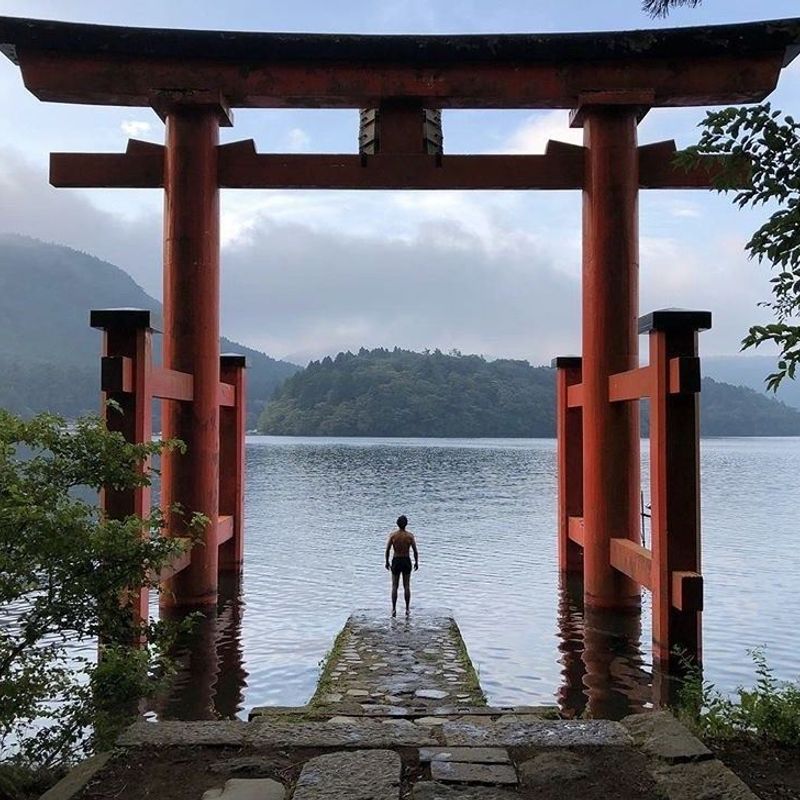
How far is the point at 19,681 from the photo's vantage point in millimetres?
4598

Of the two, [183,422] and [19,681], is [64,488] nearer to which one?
[19,681]

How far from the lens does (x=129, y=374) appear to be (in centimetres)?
919

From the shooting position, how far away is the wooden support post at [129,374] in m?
9.01

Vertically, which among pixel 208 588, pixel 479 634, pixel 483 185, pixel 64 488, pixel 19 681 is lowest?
pixel 479 634

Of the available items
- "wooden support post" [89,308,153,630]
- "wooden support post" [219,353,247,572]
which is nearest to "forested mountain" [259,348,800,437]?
"wooden support post" [219,353,247,572]

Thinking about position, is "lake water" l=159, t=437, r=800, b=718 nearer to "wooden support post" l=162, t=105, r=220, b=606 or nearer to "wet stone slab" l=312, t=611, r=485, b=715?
"wet stone slab" l=312, t=611, r=485, b=715

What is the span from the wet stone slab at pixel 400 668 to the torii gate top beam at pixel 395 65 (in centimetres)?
678

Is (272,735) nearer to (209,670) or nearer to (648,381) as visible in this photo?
(209,670)

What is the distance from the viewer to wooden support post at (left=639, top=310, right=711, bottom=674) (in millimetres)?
8828

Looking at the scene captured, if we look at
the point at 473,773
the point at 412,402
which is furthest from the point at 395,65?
the point at 412,402

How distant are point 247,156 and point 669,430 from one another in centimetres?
659

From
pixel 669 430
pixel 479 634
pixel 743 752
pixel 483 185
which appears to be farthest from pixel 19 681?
pixel 483 185

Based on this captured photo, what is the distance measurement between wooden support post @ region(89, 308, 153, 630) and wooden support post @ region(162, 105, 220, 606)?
6.51ft

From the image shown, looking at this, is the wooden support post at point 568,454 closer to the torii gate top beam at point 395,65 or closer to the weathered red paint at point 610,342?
the weathered red paint at point 610,342
